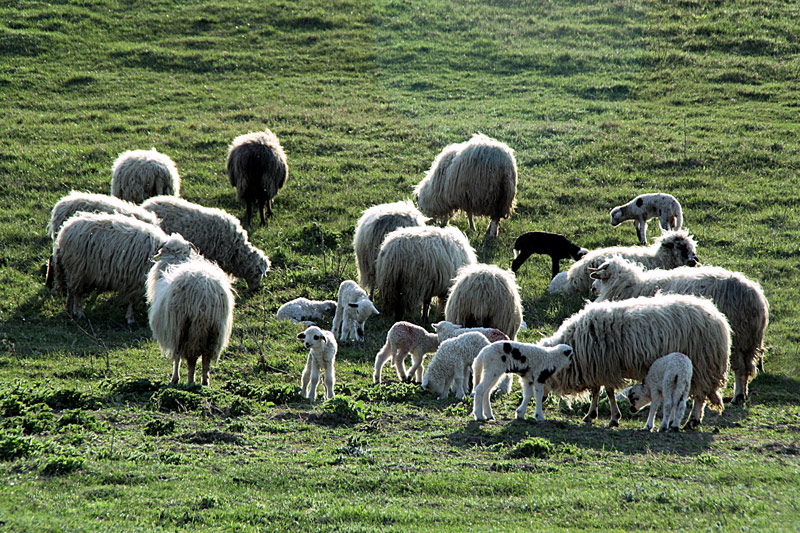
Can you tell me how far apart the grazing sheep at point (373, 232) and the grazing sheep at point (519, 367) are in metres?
5.27

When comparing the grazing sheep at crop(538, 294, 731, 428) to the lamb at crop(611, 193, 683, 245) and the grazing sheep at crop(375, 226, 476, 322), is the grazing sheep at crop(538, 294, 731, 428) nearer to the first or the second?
the grazing sheep at crop(375, 226, 476, 322)

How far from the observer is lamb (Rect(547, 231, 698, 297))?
12992 mm

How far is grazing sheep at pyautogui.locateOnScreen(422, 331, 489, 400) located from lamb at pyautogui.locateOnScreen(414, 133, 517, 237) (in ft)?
24.9

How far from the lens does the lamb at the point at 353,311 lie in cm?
1232

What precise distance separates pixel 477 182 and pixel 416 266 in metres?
4.68

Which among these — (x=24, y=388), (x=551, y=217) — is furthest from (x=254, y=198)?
(x=24, y=388)

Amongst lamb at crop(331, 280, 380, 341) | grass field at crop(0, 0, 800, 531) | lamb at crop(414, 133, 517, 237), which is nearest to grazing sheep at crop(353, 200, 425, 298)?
grass field at crop(0, 0, 800, 531)

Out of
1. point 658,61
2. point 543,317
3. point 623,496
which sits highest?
point 658,61

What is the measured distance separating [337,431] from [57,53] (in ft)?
92.9

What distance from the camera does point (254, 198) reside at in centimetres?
1823

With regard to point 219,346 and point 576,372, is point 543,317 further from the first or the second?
point 219,346

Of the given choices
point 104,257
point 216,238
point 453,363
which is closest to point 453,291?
point 453,363

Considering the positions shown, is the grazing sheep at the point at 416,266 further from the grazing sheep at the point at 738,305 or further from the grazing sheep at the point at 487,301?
the grazing sheep at the point at 738,305

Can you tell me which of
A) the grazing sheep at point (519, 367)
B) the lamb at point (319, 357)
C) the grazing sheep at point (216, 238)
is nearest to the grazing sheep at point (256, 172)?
the grazing sheep at point (216, 238)
